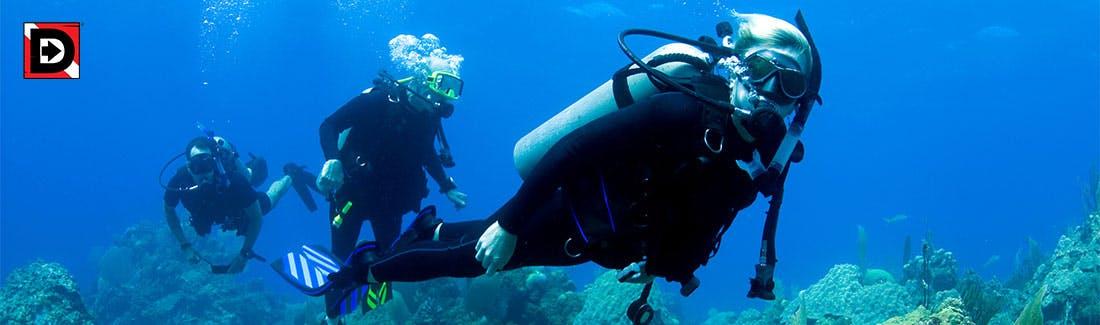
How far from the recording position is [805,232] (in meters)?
102

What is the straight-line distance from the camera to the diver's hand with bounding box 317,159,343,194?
6086mm

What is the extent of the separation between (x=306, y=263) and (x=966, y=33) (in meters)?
46.3

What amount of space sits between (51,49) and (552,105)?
250ft

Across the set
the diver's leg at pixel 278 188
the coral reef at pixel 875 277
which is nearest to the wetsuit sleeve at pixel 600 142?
the diver's leg at pixel 278 188

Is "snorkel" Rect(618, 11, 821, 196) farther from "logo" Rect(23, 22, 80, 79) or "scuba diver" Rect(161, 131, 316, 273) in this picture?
"scuba diver" Rect(161, 131, 316, 273)

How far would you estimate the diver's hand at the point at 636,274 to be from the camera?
3299mm

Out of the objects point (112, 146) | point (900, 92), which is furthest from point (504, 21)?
point (112, 146)

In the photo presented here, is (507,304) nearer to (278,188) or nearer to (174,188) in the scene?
(174,188)

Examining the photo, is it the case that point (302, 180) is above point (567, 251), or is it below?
above

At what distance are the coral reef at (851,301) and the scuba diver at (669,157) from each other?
6415mm

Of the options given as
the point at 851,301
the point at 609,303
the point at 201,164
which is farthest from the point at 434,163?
the point at 851,301

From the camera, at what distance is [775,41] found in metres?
3.07

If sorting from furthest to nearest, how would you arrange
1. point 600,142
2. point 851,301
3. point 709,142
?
point 851,301, point 600,142, point 709,142

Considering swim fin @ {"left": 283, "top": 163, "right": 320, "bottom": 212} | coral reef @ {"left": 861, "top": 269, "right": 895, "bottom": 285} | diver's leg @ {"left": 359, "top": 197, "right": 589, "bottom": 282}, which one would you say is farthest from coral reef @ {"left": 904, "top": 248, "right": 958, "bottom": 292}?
swim fin @ {"left": 283, "top": 163, "right": 320, "bottom": 212}
